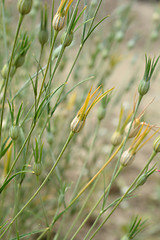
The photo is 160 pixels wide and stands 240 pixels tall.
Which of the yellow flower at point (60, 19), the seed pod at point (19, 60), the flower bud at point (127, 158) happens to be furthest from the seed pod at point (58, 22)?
the flower bud at point (127, 158)

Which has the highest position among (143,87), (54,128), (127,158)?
(143,87)

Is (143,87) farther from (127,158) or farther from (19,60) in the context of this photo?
(19,60)

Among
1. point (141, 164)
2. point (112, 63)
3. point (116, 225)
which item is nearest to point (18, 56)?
point (112, 63)

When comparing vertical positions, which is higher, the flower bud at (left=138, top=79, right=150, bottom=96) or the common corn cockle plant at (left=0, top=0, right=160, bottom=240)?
the flower bud at (left=138, top=79, right=150, bottom=96)

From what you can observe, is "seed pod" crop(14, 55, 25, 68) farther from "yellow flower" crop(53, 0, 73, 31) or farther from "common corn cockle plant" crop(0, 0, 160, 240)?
"yellow flower" crop(53, 0, 73, 31)

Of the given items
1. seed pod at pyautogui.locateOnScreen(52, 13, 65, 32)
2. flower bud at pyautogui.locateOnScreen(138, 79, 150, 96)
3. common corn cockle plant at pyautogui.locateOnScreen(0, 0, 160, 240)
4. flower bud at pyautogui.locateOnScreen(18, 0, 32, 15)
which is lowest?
common corn cockle plant at pyautogui.locateOnScreen(0, 0, 160, 240)

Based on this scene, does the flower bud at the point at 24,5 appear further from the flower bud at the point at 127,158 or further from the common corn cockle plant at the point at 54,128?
the flower bud at the point at 127,158

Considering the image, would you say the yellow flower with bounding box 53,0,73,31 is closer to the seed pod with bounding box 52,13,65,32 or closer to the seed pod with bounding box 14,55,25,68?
the seed pod with bounding box 52,13,65,32

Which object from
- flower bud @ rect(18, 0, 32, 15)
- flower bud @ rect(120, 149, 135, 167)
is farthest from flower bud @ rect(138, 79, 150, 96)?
flower bud @ rect(18, 0, 32, 15)

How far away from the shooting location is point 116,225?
1.45m

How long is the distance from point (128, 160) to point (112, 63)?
0.67 m

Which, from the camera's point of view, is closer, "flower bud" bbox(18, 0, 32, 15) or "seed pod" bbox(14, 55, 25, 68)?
"flower bud" bbox(18, 0, 32, 15)

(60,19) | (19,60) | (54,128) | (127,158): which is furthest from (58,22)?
(54,128)

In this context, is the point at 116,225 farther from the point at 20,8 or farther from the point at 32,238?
the point at 20,8
